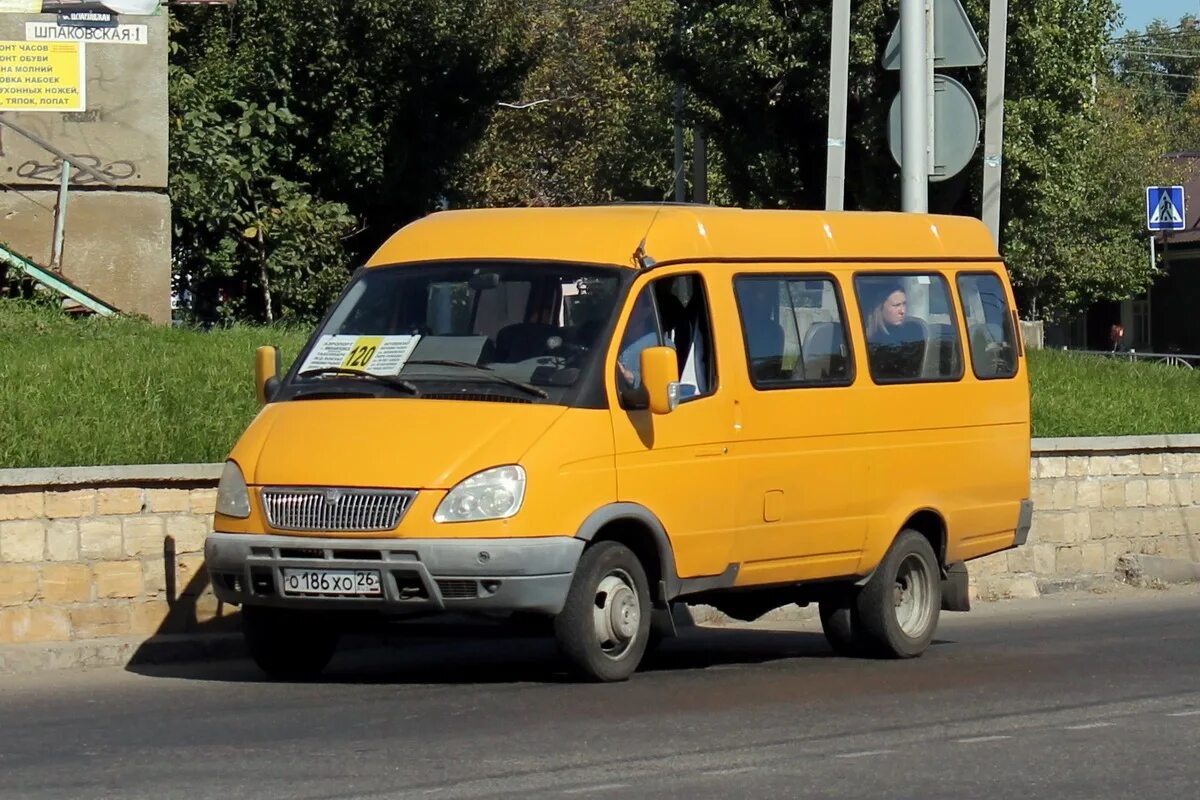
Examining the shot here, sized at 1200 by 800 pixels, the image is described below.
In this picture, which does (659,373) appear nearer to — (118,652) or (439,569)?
(439,569)

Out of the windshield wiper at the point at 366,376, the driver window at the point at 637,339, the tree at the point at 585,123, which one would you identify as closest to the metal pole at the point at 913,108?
the driver window at the point at 637,339

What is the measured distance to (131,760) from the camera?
7.54 metres

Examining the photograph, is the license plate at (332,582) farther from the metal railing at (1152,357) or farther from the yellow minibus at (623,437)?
the metal railing at (1152,357)

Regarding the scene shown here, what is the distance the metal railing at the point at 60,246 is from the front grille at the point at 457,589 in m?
11.2

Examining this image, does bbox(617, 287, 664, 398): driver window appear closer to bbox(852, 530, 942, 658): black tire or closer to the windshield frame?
the windshield frame

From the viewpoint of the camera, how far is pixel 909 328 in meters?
11.7

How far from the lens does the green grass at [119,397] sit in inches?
486

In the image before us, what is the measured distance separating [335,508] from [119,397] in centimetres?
466

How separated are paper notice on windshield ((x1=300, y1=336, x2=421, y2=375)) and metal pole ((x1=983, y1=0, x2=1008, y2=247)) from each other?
662 cm

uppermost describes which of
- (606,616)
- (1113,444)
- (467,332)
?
(467,332)

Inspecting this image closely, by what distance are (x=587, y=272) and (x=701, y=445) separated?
39.6 inches

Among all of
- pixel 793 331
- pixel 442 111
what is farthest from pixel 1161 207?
pixel 793 331

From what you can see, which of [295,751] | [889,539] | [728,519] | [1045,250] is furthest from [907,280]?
[1045,250]

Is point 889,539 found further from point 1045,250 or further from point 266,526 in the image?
point 1045,250
